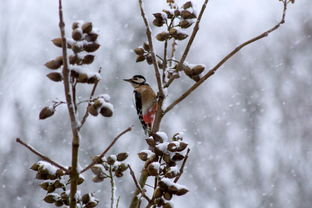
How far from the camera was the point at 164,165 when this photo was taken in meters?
1.19

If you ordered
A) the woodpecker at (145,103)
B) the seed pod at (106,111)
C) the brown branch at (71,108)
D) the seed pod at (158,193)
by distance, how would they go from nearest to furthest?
1. the brown branch at (71,108)
2. the seed pod at (106,111)
3. the seed pod at (158,193)
4. the woodpecker at (145,103)

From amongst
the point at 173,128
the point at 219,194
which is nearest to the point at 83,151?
the point at 173,128

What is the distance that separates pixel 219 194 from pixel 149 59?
11.1 meters

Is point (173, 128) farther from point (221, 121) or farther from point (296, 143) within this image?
point (296, 143)

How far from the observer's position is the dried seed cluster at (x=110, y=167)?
127cm

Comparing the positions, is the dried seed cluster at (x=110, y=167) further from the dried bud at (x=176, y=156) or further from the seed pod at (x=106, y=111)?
the seed pod at (x=106, y=111)

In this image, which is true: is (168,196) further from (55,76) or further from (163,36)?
(163,36)

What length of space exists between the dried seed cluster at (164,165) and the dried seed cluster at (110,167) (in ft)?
0.30

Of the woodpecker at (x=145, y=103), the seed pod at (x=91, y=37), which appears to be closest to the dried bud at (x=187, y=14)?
the seed pod at (x=91, y=37)

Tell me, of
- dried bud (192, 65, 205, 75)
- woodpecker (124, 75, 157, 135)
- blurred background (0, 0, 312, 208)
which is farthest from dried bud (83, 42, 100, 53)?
blurred background (0, 0, 312, 208)

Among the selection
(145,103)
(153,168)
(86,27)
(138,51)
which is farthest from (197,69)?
(145,103)

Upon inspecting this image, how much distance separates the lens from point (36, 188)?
388 inches

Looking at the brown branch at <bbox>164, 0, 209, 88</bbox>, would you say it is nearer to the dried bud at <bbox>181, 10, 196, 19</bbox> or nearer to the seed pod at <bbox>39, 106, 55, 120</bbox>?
the dried bud at <bbox>181, 10, 196, 19</bbox>

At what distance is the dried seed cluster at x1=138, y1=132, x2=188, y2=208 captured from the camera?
109cm
